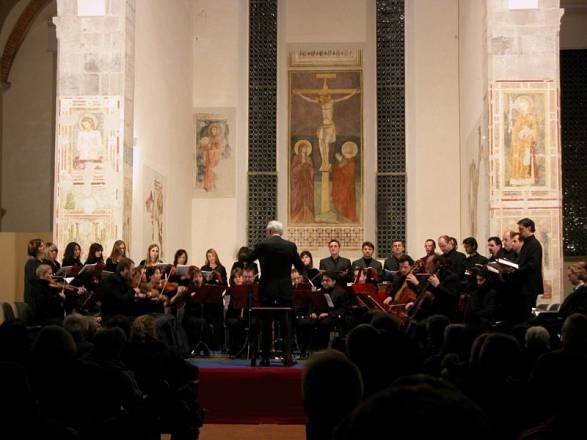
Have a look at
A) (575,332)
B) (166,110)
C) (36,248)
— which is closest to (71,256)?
(36,248)

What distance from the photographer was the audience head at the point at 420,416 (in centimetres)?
134

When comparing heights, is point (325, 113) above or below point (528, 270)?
above

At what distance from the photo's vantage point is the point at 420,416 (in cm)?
135

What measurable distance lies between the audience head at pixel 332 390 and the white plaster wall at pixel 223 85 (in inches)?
612

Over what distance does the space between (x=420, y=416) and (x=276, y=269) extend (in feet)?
28.2

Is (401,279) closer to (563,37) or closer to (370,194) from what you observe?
(370,194)

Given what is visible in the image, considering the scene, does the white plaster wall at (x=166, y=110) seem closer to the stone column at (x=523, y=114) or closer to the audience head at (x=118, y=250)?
the audience head at (x=118, y=250)

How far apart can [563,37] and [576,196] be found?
10.4 ft

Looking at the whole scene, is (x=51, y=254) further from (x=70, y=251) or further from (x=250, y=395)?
(x=250, y=395)

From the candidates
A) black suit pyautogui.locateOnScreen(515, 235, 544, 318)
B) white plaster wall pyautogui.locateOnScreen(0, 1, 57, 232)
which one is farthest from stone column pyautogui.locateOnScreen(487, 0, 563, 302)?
white plaster wall pyautogui.locateOnScreen(0, 1, 57, 232)

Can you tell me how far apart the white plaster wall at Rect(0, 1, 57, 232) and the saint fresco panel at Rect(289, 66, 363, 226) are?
5058 mm

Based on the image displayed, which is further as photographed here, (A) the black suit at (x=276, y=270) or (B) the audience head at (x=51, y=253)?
(B) the audience head at (x=51, y=253)

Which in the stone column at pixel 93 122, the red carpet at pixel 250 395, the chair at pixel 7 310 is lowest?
the red carpet at pixel 250 395

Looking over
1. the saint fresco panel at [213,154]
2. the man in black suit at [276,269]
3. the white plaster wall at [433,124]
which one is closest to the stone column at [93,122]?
the man in black suit at [276,269]
